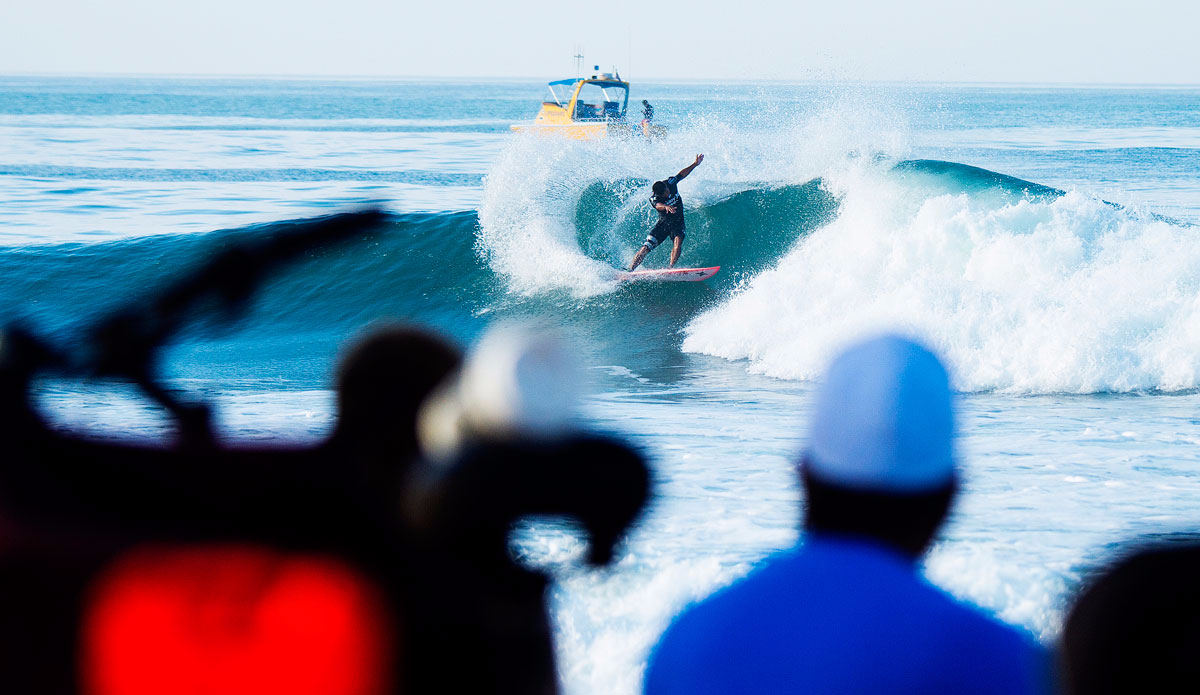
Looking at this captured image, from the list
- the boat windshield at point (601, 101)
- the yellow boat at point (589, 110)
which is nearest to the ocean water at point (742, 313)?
the yellow boat at point (589, 110)

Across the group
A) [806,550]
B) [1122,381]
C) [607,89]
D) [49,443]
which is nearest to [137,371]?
[49,443]

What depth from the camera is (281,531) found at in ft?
3.26

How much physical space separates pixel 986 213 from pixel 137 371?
11083 millimetres

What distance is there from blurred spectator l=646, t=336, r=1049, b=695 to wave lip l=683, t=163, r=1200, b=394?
742 cm

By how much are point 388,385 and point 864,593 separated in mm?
497

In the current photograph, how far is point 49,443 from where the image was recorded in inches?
41.4

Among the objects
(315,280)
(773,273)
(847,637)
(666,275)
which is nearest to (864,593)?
(847,637)

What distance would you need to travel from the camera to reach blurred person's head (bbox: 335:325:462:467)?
104 centimetres

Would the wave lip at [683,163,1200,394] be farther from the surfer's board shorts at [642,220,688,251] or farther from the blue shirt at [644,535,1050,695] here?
the blue shirt at [644,535,1050,695]

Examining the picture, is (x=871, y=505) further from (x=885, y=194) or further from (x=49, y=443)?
(x=885, y=194)

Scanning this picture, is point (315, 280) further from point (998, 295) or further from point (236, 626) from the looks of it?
point (236, 626)

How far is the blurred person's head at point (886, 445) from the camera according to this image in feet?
3.05

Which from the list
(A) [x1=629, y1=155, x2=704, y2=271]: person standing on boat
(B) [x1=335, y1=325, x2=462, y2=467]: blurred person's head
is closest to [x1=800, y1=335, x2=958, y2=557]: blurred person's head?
A: (B) [x1=335, y1=325, x2=462, y2=467]: blurred person's head

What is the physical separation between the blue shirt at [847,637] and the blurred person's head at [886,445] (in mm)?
31
